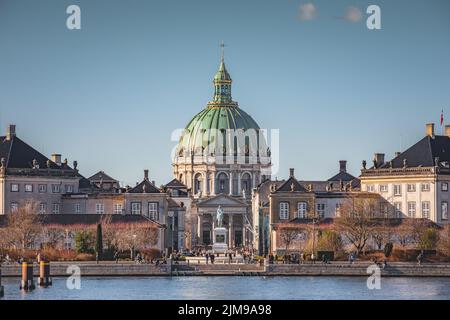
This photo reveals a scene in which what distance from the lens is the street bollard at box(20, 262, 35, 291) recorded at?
4336 inches

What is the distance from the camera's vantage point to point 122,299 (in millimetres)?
101688

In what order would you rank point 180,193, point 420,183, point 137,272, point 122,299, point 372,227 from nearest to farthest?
point 122,299, point 137,272, point 372,227, point 420,183, point 180,193

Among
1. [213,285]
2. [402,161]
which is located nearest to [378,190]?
[402,161]

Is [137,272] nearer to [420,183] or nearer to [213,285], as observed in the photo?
[213,285]

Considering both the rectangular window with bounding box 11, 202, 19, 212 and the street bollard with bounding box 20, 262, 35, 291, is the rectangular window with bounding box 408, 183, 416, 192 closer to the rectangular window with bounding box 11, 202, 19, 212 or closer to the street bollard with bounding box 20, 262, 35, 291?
the rectangular window with bounding box 11, 202, 19, 212

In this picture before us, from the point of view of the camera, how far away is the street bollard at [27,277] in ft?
361

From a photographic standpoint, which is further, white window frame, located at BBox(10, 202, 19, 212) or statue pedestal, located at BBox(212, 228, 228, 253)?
statue pedestal, located at BBox(212, 228, 228, 253)

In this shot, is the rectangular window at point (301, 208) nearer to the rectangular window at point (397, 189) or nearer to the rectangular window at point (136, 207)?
the rectangular window at point (397, 189)

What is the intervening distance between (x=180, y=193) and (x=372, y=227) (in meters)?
56.9

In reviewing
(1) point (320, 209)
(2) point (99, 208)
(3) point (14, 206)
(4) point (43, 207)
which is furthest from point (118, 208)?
(1) point (320, 209)

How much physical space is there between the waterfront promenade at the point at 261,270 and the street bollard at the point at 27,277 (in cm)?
1052

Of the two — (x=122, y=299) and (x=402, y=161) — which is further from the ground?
(x=402, y=161)

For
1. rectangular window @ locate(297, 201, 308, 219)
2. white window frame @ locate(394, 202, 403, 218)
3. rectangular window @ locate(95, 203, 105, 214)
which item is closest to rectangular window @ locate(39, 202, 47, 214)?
rectangular window @ locate(95, 203, 105, 214)

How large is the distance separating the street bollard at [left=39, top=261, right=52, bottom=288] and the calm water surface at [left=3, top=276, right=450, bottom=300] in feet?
2.29
